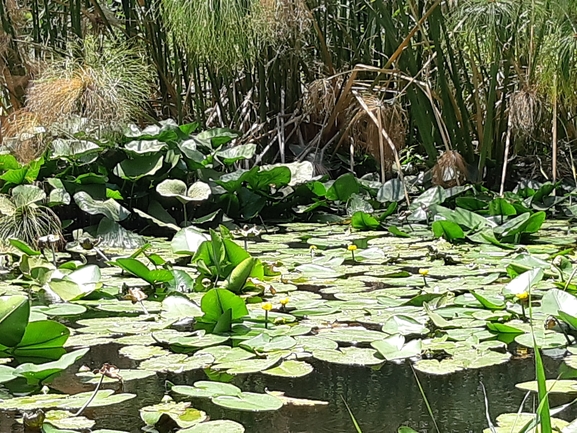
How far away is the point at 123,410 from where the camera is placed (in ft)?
3.54

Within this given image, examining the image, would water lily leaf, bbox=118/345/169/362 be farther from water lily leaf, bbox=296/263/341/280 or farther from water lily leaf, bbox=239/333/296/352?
water lily leaf, bbox=296/263/341/280

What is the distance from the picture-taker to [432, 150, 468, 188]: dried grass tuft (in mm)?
3182

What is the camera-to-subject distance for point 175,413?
106 centimetres

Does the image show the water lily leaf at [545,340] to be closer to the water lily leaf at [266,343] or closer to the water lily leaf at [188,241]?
the water lily leaf at [266,343]

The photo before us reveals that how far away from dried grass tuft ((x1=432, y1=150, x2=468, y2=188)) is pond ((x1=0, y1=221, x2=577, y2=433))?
116 centimetres

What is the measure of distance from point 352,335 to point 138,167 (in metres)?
1.59

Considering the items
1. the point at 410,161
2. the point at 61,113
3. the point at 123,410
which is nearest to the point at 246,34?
the point at 61,113

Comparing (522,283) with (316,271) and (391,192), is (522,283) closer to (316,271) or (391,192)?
(316,271)

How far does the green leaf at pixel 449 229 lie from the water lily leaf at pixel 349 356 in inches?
47.1

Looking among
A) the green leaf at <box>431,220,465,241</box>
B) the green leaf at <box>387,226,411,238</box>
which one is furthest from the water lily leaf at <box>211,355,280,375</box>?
the green leaf at <box>387,226,411,238</box>

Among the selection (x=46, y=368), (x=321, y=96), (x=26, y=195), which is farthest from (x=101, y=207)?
(x=46, y=368)

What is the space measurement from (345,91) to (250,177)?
27.7 inches

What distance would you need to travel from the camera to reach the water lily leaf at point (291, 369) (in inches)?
48.7

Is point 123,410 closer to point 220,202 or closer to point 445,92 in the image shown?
point 220,202
